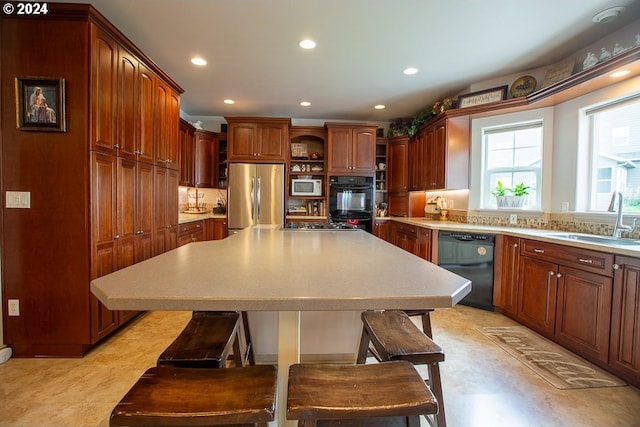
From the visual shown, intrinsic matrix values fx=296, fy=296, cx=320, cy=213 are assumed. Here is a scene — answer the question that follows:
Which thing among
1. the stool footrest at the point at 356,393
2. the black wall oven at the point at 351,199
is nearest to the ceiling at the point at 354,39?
the black wall oven at the point at 351,199

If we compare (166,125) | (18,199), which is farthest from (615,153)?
(18,199)

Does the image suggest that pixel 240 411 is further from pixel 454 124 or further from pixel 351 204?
pixel 351 204

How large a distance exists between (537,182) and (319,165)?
10.7ft

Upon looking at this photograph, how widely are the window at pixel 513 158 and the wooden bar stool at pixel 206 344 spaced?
11.3ft

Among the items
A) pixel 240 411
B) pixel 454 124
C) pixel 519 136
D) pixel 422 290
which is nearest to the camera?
pixel 240 411

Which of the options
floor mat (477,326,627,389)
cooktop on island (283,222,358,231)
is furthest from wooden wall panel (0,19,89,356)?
floor mat (477,326,627,389)

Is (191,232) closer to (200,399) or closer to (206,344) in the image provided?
(206,344)

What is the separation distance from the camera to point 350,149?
5070mm

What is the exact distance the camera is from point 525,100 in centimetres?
319

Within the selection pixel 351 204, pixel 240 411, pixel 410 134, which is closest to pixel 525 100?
pixel 410 134

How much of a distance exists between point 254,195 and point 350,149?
1.79m

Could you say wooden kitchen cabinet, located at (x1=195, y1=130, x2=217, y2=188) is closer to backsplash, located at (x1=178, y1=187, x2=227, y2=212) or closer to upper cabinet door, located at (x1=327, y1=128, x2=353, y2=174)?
backsplash, located at (x1=178, y1=187, x2=227, y2=212)

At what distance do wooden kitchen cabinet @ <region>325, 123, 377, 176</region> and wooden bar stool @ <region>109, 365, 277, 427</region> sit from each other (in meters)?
4.36

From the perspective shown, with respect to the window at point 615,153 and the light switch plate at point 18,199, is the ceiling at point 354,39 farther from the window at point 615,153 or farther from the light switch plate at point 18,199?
the light switch plate at point 18,199
